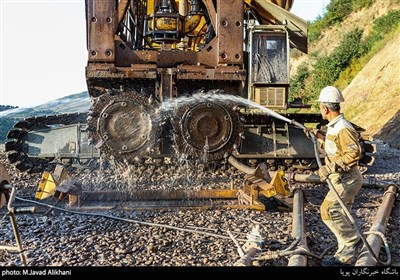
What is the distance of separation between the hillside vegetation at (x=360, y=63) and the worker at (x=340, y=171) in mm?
12132

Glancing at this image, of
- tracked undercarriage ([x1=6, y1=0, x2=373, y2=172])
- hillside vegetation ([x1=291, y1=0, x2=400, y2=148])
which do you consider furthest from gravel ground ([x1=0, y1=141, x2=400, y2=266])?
hillside vegetation ([x1=291, y1=0, x2=400, y2=148])

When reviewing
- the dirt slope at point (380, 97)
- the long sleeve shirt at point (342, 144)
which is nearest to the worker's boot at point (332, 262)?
the long sleeve shirt at point (342, 144)

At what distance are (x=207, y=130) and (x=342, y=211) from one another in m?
3.29

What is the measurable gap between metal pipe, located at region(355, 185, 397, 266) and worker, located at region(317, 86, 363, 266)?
169 mm

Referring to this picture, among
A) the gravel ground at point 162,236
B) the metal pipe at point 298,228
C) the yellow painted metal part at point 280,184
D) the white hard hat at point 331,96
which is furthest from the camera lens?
the yellow painted metal part at point 280,184

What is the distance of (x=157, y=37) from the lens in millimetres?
9703

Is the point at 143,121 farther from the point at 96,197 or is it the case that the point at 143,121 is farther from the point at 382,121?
the point at 382,121

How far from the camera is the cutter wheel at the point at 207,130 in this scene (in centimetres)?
876

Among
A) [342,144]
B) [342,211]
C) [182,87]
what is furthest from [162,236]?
[182,87]

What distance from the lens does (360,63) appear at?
98.9ft

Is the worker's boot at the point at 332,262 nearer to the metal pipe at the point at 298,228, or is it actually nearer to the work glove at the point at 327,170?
the metal pipe at the point at 298,228

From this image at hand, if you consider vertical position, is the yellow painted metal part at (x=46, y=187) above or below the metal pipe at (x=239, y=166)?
above
